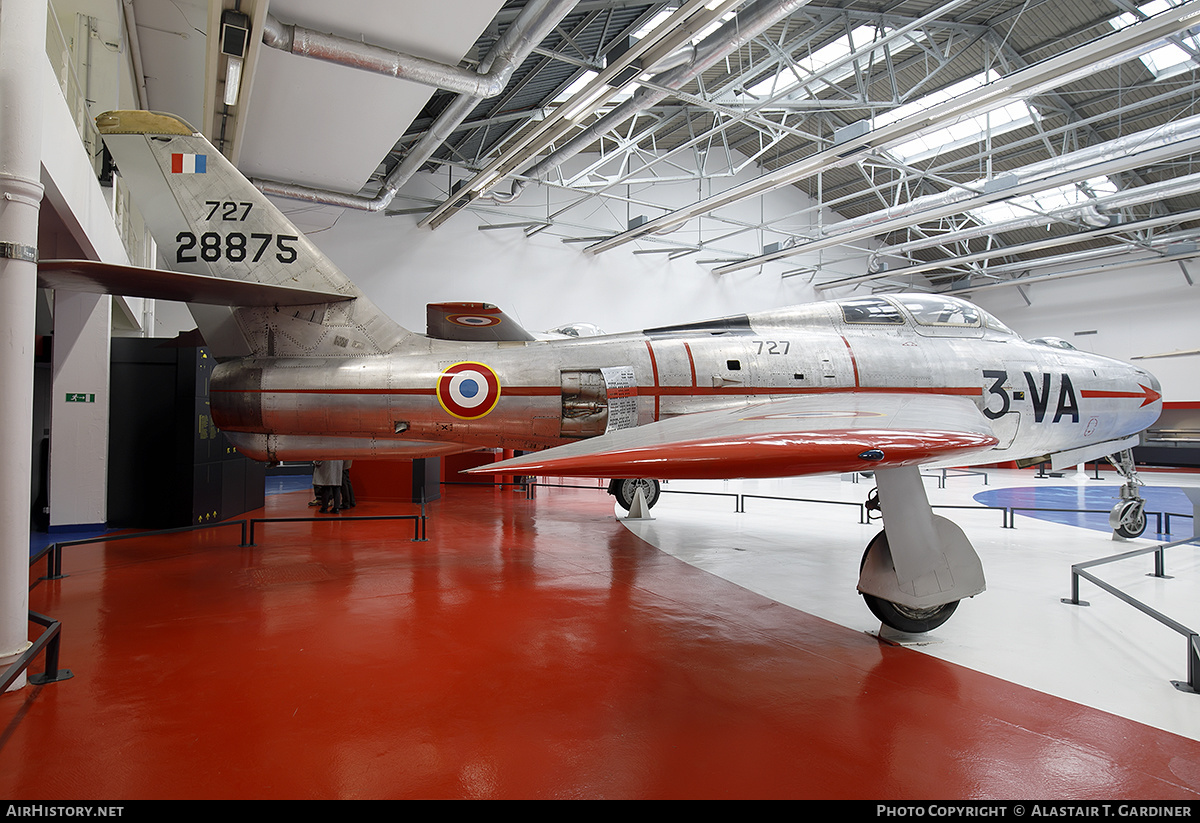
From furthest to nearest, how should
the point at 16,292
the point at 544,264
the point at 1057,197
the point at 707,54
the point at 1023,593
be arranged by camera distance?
the point at 544,264
the point at 1057,197
the point at 707,54
the point at 1023,593
the point at 16,292

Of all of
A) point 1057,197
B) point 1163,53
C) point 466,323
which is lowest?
point 466,323

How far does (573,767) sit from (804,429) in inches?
84.9

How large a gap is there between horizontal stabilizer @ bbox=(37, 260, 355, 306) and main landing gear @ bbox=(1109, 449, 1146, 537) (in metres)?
9.68

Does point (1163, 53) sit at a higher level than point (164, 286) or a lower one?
higher

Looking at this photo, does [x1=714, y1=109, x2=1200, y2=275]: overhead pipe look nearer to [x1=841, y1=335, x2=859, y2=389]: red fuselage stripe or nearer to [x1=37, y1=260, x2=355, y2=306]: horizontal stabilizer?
[x1=841, y1=335, x2=859, y2=389]: red fuselage stripe

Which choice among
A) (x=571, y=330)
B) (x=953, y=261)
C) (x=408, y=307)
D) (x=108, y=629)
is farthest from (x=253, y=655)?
(x=953, y=261)

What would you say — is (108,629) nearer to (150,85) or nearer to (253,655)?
(253,655)

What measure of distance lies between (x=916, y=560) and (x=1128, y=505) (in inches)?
240

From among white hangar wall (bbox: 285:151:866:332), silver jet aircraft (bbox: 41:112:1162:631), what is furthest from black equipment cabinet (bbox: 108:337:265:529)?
white hangar wall (bbox: 285:151:866:332)

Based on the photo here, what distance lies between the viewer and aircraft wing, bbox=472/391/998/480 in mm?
2947

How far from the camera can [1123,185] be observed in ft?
67.2

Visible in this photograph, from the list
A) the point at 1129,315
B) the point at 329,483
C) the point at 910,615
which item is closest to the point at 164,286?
the point at 329,483

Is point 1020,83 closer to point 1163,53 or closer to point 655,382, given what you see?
point 655,382

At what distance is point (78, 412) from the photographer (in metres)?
8.31
